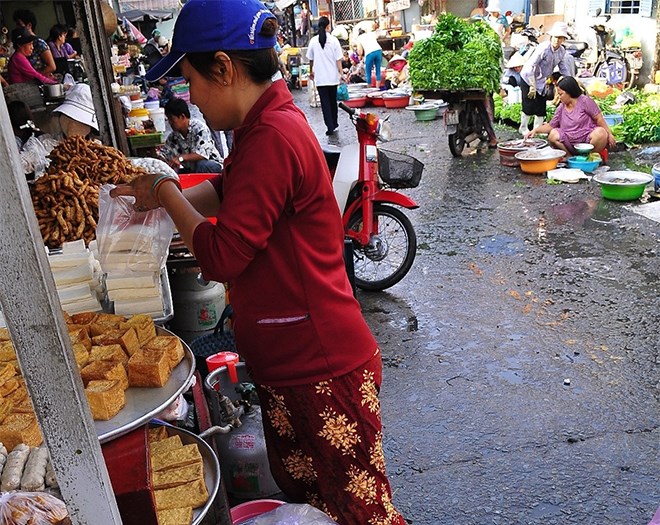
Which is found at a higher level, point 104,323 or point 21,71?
point 21,71

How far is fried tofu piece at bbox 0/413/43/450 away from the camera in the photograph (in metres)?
2.02

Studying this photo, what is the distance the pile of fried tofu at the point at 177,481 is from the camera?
2.04m

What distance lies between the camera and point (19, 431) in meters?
2.02

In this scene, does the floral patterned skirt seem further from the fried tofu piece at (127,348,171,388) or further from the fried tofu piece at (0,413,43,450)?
the fried tofu piece at (0,413,43,450)

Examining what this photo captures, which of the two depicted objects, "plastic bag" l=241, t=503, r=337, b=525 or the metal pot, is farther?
the metal pot

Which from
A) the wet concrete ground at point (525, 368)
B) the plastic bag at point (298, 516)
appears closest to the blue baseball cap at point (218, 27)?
the plastic bag at point (298, 516)

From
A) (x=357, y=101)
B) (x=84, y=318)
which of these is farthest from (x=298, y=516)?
(x=357, y=101)

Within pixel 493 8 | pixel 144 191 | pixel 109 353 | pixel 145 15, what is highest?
pixel 145 15

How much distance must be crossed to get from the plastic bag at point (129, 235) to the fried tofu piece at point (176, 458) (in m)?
0.84

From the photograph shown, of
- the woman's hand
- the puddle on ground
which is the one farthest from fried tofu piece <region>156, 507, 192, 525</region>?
the puddle on ground

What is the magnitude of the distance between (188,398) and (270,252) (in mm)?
1446

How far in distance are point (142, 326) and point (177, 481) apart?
0.68 m

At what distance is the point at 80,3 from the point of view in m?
5.25

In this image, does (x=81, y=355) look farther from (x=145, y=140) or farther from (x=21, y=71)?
(x=21, y=71)
